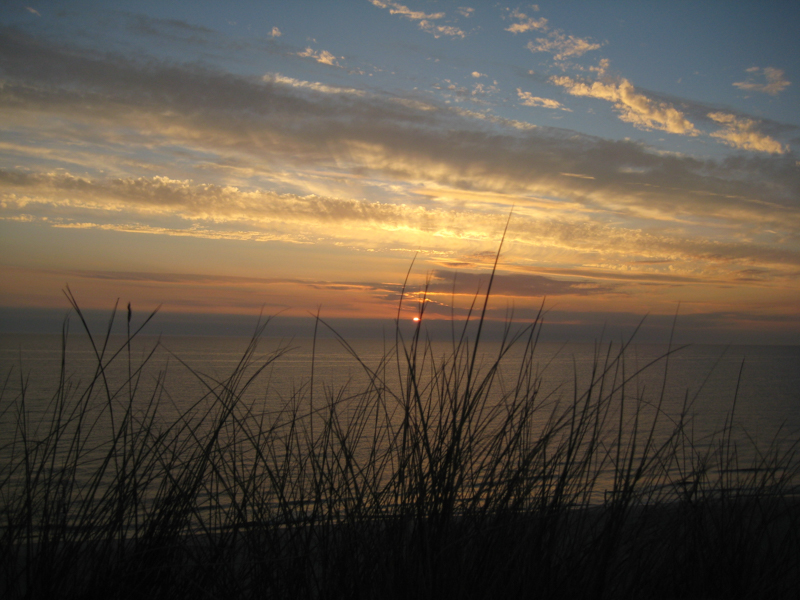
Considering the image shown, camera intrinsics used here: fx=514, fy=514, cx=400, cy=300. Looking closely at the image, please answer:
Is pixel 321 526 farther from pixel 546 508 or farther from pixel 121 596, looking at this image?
pixel 546 508

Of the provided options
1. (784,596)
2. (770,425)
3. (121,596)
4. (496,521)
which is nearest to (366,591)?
(496,521)

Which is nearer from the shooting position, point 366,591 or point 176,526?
point 366,591

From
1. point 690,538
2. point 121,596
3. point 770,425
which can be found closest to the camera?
point 121,596

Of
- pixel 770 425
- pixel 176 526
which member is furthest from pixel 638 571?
pixel 770 425

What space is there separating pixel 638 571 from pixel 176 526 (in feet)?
5.29

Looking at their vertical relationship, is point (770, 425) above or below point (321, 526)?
below

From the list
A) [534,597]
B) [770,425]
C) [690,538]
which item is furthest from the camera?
[770,425]

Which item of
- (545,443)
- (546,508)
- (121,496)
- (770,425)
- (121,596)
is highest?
(545,443)

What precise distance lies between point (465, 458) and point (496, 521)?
0.90 feet

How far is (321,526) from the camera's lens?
1.90 m

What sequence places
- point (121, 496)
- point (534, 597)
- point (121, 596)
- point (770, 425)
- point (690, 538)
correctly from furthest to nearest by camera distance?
point (770, 425) → point (690, 538) → point (121, 496) → point (121, 596) → point (534, 597)

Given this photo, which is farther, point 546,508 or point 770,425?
point 770,425

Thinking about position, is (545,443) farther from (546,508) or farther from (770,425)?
(770,425)

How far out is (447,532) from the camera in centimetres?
157
